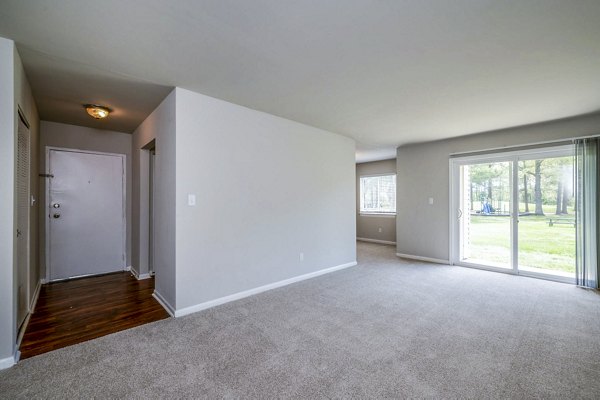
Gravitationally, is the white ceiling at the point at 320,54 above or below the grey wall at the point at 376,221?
above

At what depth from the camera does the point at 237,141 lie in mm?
3346

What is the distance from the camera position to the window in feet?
24.7

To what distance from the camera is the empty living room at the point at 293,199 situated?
70.8 inches

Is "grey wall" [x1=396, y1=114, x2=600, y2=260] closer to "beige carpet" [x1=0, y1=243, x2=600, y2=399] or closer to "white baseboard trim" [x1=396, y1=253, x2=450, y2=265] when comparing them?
"white baseboard trim" [x1=396, y1=253, x2=450, y2=265]

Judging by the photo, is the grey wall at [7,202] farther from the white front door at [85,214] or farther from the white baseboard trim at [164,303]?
the white front door at [85,214]

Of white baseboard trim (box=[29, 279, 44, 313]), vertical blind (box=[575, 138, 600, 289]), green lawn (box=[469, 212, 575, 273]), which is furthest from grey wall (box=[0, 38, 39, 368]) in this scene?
vertical blind (box=[575, 138, 600, 289])

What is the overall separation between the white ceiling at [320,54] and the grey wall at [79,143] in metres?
0.62

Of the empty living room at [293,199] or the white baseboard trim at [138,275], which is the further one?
the white baseboard trim at [138,275]

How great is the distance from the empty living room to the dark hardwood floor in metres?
0.03

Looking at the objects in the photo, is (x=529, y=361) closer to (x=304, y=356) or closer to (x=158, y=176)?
(x=304, y=356)

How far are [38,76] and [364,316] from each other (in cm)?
417

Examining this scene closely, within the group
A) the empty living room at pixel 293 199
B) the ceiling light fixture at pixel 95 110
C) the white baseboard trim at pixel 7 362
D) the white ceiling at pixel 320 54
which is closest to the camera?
the white ceiling at pixel 320 54

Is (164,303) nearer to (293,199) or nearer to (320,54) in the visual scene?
(293,199)

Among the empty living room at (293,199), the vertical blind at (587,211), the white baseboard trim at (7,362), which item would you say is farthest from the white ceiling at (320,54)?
the white baseboard trim at (7,362)
